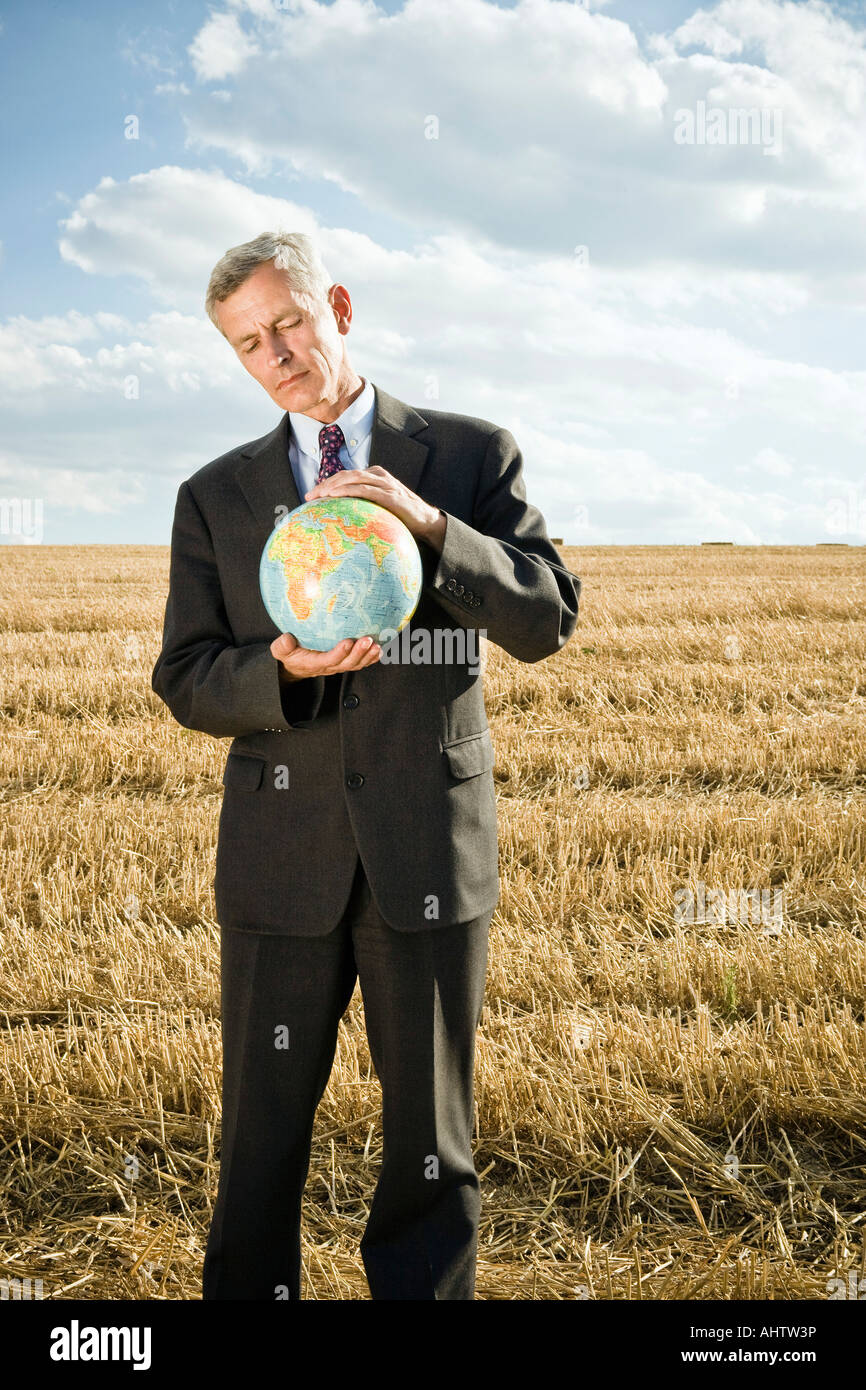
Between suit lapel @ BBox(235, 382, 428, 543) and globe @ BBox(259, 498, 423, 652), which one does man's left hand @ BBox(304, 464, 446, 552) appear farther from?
suit lapel @ BBox(235, 382, 428, 543)

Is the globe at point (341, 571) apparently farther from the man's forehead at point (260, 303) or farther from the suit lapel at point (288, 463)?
the man's forehead at point (260, 303)

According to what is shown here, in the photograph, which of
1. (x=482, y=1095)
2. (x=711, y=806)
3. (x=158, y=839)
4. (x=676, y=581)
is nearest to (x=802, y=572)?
(x=676, y=581)

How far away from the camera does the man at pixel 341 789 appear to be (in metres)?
2.32

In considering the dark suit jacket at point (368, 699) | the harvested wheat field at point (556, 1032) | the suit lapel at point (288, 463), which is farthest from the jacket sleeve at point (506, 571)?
the harvested wheat field at point (556, 1032)

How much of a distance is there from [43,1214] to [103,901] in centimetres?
218

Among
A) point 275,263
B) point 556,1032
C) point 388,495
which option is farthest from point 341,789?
point 556,1032

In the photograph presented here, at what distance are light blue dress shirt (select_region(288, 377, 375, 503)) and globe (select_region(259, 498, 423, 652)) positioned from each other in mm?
337

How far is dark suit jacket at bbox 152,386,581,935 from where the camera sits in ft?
7.66

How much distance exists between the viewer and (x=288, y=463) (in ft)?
8.23

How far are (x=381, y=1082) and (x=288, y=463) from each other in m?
1.45

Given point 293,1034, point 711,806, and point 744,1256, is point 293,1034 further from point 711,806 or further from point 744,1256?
point 711,806

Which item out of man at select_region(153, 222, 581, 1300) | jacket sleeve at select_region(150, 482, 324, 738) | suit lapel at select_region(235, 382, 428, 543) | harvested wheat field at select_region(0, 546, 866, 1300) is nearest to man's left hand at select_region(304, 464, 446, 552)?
man at select_region(153, 222, 581, 1300)

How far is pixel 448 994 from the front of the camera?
2.41 meters

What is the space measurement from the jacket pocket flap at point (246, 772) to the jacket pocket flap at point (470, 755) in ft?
1.46
